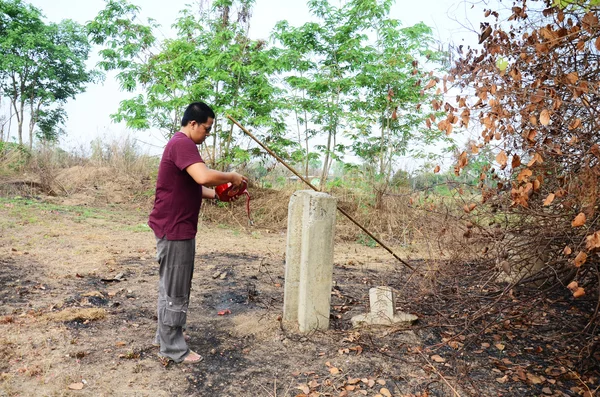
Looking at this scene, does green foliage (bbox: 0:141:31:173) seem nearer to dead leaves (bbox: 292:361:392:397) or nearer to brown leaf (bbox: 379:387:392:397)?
dead leaves (bbox: 292:361:392:397)

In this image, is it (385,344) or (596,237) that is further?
(385,344)

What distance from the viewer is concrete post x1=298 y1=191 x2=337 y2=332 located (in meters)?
4.13

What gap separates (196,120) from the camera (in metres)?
3.75

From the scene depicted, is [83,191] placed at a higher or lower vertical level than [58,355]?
higher

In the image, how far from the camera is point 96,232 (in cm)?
890

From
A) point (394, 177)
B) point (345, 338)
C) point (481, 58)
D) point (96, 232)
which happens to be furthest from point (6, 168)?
point (481, 58)

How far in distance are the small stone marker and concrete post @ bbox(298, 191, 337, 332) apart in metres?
0.46

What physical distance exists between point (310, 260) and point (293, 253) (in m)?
0.29

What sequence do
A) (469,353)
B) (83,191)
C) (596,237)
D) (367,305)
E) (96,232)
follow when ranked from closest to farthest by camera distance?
(596,237) < (469,353) < (367,305) < (96,232) < (83,191)

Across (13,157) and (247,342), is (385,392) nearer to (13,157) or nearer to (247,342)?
(247,342)

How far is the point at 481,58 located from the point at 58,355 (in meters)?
4.06

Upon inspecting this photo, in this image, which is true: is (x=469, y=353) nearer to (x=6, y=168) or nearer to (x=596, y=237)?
(x=596, y=237)

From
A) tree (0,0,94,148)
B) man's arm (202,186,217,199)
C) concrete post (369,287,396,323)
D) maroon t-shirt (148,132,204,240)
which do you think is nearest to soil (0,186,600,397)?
concrete post (369,287,396,323)

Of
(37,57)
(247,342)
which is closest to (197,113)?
(247,342)
